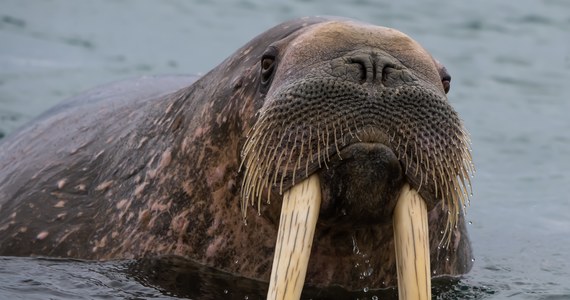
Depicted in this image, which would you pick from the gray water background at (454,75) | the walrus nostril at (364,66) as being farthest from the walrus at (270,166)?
the gray water background at (454,75)

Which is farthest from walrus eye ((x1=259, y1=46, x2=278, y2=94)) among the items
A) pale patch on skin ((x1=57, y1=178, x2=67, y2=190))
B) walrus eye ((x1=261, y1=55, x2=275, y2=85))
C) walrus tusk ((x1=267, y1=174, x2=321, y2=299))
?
pale patch on skin ((x1=57, y1=178, x2=67, y2=190))

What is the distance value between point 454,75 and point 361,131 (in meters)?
10.3

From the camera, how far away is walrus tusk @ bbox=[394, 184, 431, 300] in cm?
627

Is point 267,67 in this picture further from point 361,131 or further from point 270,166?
point 361,131

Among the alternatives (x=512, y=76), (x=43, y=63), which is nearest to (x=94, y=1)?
(x=43, y=63)

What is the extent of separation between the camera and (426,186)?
6.52 meters

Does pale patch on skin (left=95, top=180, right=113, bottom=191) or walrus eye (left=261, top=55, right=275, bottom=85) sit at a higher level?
walrus eye (left=261, top=55, right=275, bottom=85)

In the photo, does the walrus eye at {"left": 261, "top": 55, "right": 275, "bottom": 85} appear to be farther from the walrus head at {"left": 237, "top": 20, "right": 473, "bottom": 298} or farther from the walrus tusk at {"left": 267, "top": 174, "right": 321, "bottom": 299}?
the walrus tusk at {"left": 267, "top": 174, "right": 321, "bottom": 299}

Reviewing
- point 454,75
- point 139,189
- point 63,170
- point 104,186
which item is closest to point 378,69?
point 139,189

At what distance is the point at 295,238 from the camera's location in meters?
6.29

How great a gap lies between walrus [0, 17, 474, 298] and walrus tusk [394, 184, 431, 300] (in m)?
0.04

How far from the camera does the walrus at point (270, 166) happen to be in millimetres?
6398

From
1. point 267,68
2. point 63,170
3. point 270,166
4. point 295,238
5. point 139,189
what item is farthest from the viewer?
point 63,170

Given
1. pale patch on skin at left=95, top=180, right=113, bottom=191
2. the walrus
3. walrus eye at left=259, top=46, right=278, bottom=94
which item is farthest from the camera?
pale patch on skin at left=95, top=180, right=113, bottom=191
